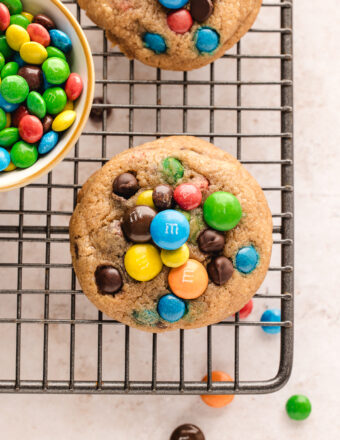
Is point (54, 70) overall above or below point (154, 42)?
below

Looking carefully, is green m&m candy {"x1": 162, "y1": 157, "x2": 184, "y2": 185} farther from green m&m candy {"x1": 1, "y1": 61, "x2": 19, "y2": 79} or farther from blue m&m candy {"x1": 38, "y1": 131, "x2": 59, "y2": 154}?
green m&m candy {"x1": 1, "y1": 61, "x2": 19, "y2": 79}

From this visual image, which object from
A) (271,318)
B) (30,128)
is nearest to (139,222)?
(30,128)

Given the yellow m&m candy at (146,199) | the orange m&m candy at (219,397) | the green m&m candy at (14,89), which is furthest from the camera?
the orange m&m candy at (219,397)

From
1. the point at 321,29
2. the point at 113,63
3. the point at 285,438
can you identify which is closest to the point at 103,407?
the point at 285,438

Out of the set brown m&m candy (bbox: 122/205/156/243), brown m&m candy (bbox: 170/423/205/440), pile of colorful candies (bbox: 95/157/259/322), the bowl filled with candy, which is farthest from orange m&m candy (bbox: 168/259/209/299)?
brown m&m candy (bbox: 170/423/205/440)

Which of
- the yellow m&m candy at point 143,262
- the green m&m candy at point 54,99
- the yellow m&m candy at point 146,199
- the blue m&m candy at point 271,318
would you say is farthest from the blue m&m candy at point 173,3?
the blue m&m candy at point 271,318

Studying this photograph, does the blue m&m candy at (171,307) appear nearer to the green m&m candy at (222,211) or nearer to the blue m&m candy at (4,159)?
the green m&m candy at (222,211)

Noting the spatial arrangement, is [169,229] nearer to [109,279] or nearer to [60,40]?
[109,279]
